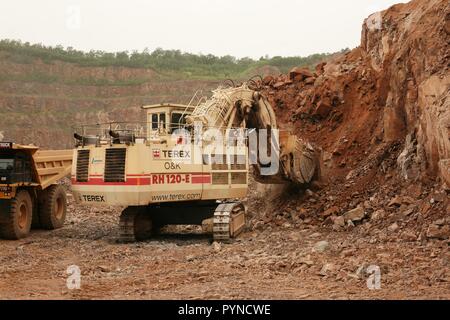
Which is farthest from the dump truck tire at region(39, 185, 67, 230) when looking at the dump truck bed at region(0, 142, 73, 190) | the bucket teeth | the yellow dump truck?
the bucket teeth

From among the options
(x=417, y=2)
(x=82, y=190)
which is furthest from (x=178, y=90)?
(x=82, y=190)

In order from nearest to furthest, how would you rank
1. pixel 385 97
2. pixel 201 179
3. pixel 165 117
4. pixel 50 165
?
pixel 201 179 < pixel 165 117 < pixel 50 165 < pixel 385 97

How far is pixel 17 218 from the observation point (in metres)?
13.1

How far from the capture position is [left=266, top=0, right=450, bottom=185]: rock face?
456 inches

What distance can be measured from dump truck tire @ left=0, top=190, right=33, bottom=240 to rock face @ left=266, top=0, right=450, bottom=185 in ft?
24.9

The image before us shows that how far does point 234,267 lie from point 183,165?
10.8 feet

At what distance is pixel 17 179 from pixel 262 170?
18.6 ft

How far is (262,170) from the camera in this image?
14.1m

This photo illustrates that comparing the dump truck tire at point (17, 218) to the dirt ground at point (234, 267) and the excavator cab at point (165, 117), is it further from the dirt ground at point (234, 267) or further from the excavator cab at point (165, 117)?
the excavator cab at point (165, 117)

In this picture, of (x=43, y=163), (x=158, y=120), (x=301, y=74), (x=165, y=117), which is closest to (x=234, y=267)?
(x=165, y=117)

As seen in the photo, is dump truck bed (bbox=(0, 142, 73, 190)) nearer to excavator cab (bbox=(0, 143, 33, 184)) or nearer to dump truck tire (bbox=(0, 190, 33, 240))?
excavator cab (bbox=(0, 143, 33, 184))

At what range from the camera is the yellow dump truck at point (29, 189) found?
42.3 ft

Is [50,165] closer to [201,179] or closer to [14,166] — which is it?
[14,166]

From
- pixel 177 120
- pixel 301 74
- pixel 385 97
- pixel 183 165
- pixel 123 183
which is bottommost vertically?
pixel 123 183
